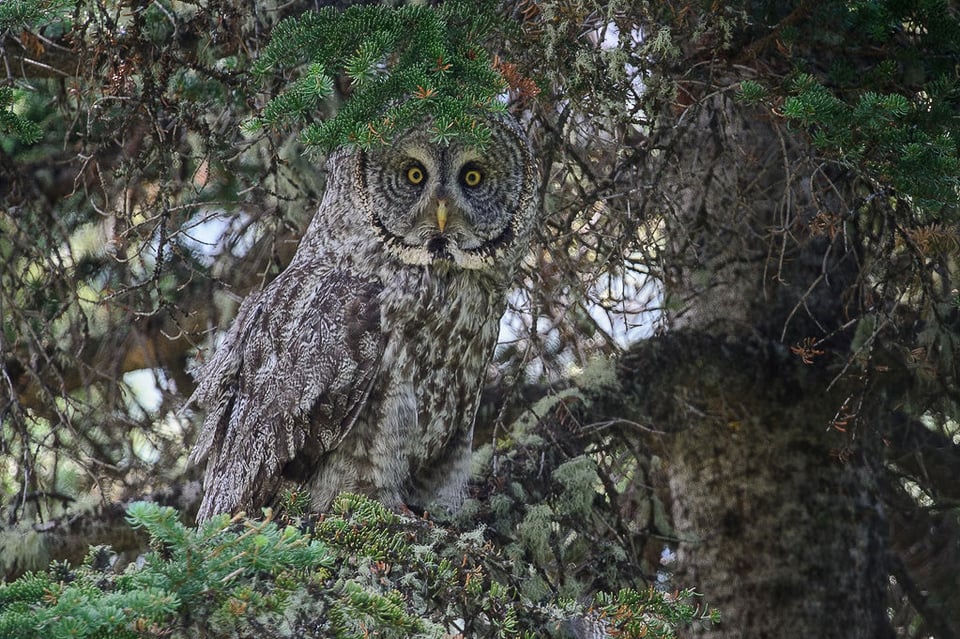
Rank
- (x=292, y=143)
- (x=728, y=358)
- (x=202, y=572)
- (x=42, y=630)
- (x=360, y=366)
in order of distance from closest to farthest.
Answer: (x=42, y=630) < (x=202, y=572) < (x=360, y=366) < (x=292, y=143) < (x=728, y=358)

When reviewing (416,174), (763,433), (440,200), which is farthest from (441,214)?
(763,433)

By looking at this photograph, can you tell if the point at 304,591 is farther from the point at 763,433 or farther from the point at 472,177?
the point at 763,433

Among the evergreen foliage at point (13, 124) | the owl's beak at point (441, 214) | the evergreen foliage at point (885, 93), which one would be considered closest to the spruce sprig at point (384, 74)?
the owl's beak at point (441, 214)

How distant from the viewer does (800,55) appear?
12.7 feet

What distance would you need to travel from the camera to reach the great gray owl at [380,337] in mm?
3410

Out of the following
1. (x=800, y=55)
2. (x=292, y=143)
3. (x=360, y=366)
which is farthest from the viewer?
(x=292, y=143)

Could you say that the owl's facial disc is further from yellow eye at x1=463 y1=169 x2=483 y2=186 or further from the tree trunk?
the tree trunk

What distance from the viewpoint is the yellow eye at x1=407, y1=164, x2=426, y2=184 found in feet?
11.8

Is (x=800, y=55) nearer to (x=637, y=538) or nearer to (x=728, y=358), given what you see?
(x=728, y=358)

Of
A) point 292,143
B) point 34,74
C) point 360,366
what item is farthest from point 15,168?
point 360,366

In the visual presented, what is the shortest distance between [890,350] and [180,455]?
3210 millimetres

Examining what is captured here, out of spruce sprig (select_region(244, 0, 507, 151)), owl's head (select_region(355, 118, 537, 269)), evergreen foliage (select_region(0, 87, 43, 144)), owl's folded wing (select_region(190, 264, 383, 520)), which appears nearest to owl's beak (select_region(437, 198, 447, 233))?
owl's head (select_region(355, 118, 537, 269))

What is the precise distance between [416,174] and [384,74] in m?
0.60

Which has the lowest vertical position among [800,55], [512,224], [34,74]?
[512,224]
